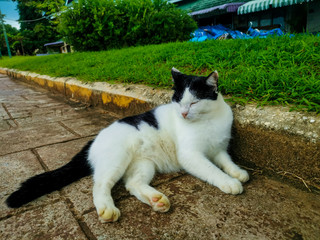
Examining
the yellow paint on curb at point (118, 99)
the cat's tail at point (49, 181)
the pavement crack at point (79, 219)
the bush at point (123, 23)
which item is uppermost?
the bush at point (123, 23)

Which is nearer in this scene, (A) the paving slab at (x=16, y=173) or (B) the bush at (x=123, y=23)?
(A) the paving slab at (x=16, y=173)

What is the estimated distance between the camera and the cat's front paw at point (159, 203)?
1.25m

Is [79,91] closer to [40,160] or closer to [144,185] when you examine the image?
[40,160]

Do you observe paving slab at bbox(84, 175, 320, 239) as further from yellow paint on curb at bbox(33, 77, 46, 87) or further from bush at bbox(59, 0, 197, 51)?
bush at bbox(59, 0, 197, 51)

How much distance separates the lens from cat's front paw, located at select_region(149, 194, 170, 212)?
4.09 feet

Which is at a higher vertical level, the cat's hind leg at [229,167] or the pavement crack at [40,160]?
the pavement crack at [40,160]

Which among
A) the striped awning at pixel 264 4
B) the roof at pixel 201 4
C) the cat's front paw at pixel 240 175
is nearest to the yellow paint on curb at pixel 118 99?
the cat's front paw at pixel 240 175

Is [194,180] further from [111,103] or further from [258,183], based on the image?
[111,103]

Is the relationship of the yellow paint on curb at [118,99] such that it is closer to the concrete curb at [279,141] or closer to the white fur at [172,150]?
the white fur at [172,150]

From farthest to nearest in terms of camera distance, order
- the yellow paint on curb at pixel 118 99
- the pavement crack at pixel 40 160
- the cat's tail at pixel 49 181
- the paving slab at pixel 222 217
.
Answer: the yellow paint on curb at pixel 118 99 → the pavement crack at pixel 40 160 → the cat's tail at pixel 49 181 → the paving slab at pixel 222 217

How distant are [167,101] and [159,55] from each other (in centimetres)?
170

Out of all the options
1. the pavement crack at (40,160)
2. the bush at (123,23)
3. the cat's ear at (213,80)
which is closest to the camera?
the cat's ear at (213,80)

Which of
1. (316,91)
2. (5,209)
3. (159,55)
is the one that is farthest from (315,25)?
(5,209)

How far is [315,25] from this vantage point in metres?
9.75
